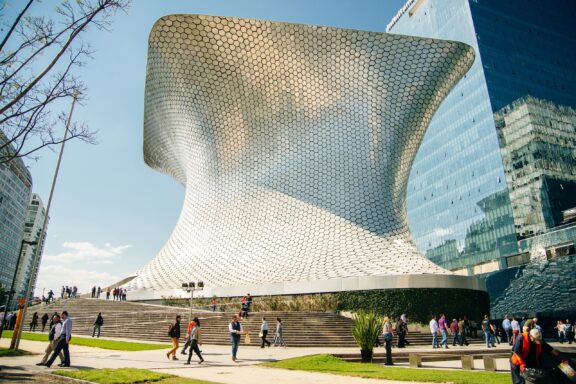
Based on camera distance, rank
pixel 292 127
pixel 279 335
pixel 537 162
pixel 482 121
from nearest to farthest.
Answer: pixel 279 335, pixel 292 127, pixel 537 162, pixel 482 121

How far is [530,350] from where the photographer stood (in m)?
5.07

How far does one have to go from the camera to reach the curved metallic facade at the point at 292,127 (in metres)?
28.9

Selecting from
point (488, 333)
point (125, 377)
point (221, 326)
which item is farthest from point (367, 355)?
point (221, 326)

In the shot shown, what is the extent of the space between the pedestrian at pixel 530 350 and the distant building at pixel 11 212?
7461 centimetres

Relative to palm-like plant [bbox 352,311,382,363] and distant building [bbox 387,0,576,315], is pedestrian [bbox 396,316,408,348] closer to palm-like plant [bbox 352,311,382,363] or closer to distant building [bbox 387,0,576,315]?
palm-like plant [bbox 352,311,382,363]

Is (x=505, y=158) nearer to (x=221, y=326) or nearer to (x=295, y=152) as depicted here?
(x=295, y=152)

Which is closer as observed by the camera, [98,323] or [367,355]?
[367,355]

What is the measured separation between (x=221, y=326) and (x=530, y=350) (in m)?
15.6

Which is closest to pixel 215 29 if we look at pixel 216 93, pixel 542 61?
pixel 216 93

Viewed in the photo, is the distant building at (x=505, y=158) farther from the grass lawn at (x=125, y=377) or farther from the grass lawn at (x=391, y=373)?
the grass lawn at (x=125, y=377)

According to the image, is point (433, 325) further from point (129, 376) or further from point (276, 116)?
point (276, 116)

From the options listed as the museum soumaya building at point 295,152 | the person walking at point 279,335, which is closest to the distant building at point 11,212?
the museum soumaya building at point 295,152

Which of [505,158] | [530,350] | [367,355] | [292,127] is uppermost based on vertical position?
[505,158]

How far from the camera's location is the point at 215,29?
29.6 meters
